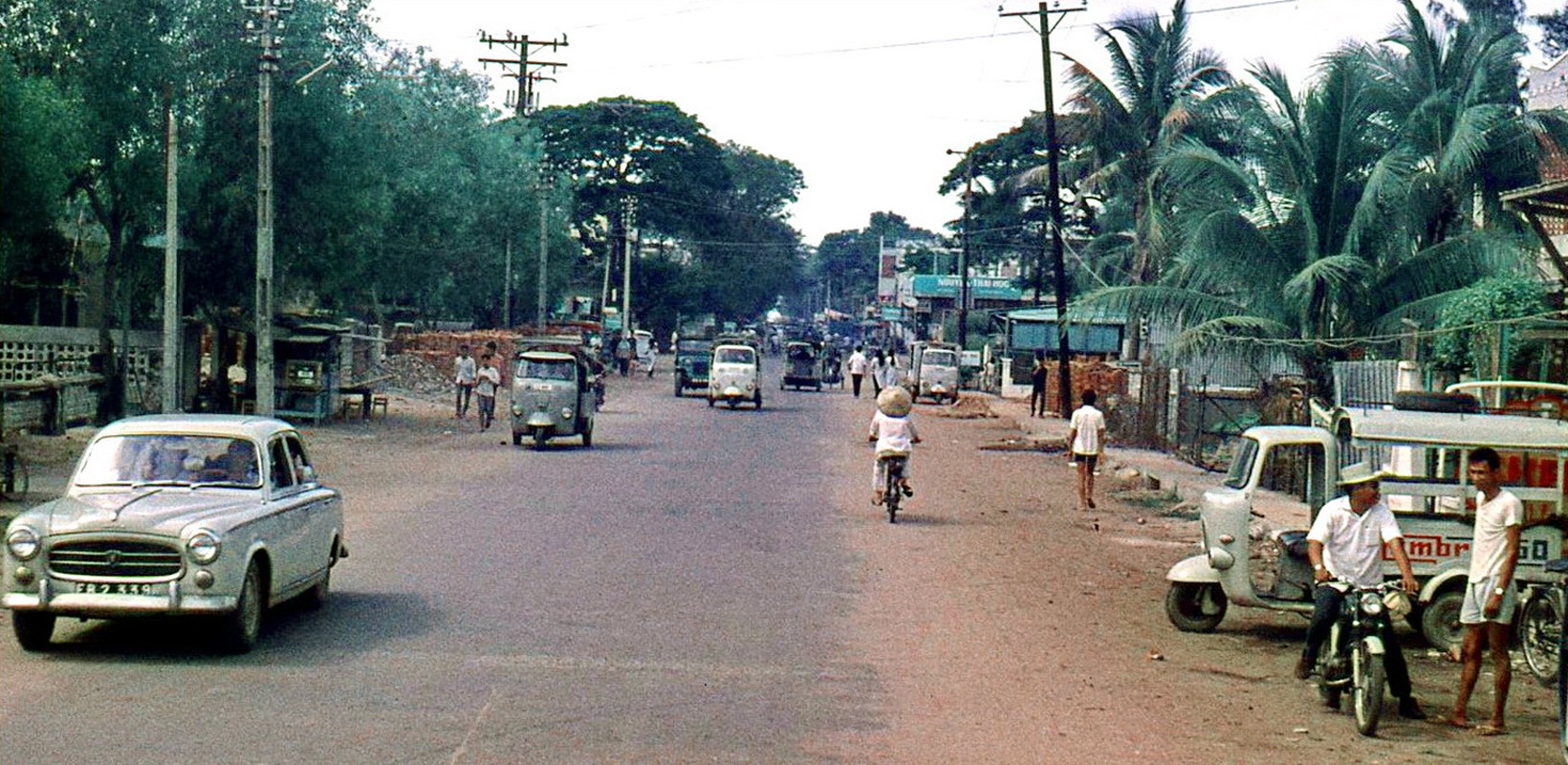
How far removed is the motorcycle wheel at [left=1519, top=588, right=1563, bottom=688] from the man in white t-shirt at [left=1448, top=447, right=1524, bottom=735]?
1.75 metres

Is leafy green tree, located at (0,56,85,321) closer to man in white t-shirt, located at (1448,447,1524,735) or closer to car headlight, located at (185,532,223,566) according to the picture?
car headlight, located at (185,532,223,566)

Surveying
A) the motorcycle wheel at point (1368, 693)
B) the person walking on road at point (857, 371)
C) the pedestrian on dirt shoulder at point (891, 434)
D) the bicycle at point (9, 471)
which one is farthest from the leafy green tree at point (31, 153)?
the person walking on road at point (857, 371)

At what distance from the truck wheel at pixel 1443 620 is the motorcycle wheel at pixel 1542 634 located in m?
0.77

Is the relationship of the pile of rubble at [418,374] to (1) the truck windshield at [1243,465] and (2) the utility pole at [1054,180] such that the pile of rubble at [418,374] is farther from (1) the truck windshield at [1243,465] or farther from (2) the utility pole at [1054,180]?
(1) the truck windshield at [1243,465]

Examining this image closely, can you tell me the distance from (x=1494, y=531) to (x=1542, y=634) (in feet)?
7.69

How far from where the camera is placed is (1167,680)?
11.1 metres

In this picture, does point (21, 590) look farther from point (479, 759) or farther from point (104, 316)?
point (104, 316)

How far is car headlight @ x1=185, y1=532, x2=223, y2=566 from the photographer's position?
33.4 ft

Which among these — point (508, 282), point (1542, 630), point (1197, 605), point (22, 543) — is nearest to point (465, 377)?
point (1197, 605)

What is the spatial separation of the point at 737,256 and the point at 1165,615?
86.8 meters

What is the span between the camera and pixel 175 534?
10219 mm

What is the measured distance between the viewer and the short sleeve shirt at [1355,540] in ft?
34.0

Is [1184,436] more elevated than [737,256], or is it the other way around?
[737,256]

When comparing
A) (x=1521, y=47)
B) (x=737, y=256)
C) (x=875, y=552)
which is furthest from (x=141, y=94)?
(x=737, y=256)
